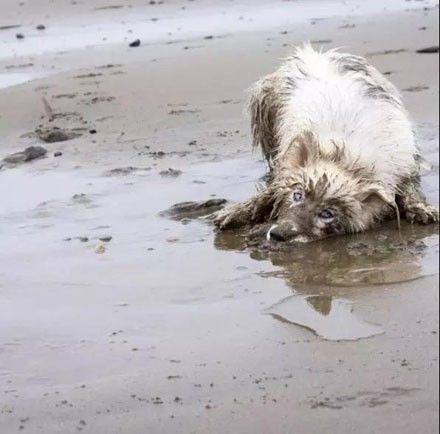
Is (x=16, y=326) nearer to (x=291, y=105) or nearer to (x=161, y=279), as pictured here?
(x=161, y=279)

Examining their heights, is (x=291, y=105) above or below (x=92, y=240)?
above

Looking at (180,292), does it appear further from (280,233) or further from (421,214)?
(421,214)

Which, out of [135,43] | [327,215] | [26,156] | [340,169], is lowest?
[135,43]

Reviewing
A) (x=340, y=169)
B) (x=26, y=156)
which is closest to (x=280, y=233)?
(x=340, y=169)

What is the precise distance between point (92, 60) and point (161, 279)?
8083 millimetres

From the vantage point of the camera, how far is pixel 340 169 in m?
5.99

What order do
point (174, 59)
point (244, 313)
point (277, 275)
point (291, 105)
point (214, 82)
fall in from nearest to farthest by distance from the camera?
point (244, 313) → point (277, 275) → point (291, 105) → point (214, 82) → point (174, 59)

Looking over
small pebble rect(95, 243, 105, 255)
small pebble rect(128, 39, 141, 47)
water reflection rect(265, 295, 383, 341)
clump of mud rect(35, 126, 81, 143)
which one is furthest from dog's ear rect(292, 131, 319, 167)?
small pebble rect(128, 39, 141, 47)

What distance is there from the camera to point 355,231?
5.91 m

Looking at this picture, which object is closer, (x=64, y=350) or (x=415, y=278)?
(x=64, y=350)

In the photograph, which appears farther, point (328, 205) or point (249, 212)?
point (249, 212)

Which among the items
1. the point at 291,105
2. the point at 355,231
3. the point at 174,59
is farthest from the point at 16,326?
the point at 174,59

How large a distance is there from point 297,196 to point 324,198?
160mm

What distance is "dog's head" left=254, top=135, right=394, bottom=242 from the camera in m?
5.86
